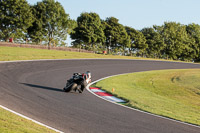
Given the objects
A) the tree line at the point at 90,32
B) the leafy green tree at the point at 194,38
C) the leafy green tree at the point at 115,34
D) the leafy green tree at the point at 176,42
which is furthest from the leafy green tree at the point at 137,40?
the leafy green tree at the point at 194,38

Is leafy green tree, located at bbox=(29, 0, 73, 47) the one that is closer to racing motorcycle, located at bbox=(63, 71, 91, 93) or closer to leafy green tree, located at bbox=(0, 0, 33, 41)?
leafy green tree, located at bbox=(0, 0, 33, 41)

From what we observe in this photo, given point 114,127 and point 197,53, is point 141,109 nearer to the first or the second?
point 114,127

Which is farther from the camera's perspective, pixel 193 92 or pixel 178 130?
pixel 193 92

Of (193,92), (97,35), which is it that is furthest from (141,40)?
(193,92)

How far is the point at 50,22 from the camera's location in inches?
2751

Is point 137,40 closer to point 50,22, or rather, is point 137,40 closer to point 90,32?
point 90,32

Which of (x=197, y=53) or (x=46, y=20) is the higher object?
(x=46, y=20)

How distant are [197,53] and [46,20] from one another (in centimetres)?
6559

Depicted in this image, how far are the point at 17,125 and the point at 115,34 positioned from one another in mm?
81628

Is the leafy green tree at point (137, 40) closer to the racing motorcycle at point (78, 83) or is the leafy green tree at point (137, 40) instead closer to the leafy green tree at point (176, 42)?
the leafy green tree at point (176, 42)

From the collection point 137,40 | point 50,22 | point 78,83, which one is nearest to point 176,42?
point 137,40

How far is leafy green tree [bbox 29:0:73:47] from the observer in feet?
224

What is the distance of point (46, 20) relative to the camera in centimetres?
6875

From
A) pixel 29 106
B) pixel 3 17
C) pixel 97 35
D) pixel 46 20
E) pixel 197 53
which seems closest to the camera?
pixel 29 106
